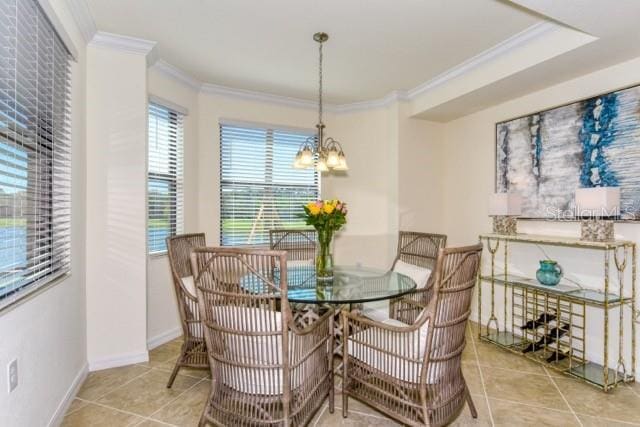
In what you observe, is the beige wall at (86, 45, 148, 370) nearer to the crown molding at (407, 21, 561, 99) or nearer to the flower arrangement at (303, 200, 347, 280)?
the flower arrangement at (303, 200, 347, 280)

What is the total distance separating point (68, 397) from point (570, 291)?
3.85m

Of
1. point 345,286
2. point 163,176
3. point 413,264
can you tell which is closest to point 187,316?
point 345,286

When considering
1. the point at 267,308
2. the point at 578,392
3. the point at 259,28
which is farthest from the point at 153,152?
the point at 578,392

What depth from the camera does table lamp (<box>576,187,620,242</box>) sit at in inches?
99.6

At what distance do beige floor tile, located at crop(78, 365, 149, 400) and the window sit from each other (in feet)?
5.36

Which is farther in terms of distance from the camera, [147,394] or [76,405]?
[147,394]

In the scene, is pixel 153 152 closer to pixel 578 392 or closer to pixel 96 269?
pixel 96 269

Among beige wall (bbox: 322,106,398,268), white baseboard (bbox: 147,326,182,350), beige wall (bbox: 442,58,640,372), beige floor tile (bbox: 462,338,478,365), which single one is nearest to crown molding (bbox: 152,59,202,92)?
beige wall (bbox: 322,106,398,268)

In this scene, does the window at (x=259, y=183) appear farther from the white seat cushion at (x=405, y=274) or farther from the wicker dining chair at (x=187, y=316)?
the white seat cushion at (x=405, y=274)

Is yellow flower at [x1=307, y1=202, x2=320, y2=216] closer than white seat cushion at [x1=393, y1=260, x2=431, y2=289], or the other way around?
yellow flower at [x1=307, y1=202, x2=320, y2=216]

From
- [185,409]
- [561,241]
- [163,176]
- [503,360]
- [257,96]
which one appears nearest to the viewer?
[185,409]

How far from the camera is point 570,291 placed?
9.19 ft

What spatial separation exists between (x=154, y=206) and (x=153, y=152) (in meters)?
0.53

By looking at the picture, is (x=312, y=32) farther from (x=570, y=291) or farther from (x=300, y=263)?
(x=570, y=291)
